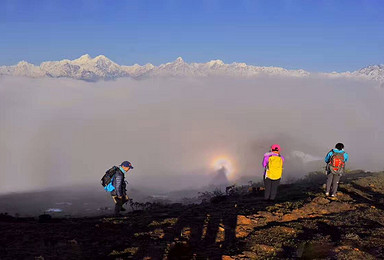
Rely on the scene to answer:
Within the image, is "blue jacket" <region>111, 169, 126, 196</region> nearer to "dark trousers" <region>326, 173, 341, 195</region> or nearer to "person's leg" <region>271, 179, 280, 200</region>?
"person's leg" <region>271, 179, 280, 200</region>

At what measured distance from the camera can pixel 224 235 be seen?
8859 millimetres

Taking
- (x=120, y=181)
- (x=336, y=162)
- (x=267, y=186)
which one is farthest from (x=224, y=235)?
(x=336, y=162)

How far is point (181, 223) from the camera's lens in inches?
402

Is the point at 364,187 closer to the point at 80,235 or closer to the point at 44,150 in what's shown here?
the point at 80,235

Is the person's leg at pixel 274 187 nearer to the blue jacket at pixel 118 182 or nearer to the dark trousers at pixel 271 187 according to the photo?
the dark trousers at pixel 271 187

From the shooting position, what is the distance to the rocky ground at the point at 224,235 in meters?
7.62

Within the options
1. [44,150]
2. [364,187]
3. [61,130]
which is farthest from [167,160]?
[364,187]

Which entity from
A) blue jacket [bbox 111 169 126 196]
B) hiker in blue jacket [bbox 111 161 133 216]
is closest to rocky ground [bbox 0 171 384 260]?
hiker in blue jacket [bbox 111 161 133 216]

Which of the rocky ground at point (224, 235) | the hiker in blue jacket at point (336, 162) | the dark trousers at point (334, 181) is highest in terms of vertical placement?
the hiker in blue jacket at point (336, 162)

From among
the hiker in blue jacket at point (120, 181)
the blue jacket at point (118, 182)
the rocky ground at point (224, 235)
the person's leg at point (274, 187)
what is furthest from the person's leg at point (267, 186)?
the blue jacket at point (118, 182)

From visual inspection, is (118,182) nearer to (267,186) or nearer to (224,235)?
(224,235)

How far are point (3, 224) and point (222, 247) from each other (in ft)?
24.1

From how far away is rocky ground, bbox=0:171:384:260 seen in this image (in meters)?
7.62

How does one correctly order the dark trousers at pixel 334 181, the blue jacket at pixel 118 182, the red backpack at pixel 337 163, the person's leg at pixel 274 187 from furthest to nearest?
→ the person's leg at pixel 274 187 → the dark trousers at pixel 334 181 → the red backpack at pixel 337 163 → the blue jacket at pixel 118 182
